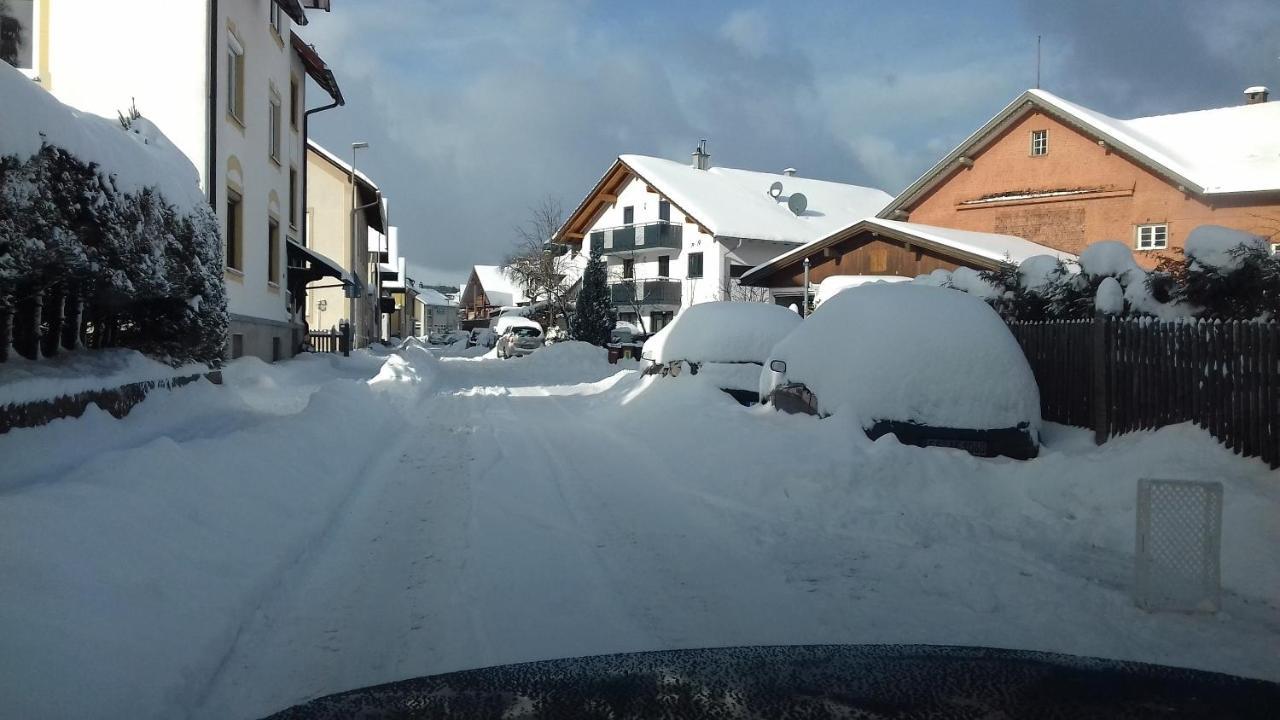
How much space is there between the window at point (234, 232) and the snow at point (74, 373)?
8.45 meters

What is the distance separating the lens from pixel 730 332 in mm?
14258

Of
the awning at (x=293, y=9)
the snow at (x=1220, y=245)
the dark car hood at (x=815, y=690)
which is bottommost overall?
the dark car hood at (x=815, y=690)

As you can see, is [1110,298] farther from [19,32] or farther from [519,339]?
[519,339]

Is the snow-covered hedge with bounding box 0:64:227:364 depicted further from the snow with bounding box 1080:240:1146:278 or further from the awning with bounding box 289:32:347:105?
the awning with bounding box 289:32:347:105

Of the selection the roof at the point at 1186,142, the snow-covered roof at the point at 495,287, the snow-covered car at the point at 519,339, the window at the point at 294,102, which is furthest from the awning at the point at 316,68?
the snow-covered roof at the point at 495,287

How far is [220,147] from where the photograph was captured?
55.6 ft

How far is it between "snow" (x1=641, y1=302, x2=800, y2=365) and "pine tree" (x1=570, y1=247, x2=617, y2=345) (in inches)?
990

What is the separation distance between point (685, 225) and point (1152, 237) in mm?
22757

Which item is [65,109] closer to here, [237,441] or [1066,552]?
[237,441]

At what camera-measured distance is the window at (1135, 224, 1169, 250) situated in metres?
28.1

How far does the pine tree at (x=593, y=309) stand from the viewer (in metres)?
40.4

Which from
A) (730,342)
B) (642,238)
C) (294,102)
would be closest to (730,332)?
(730,342)

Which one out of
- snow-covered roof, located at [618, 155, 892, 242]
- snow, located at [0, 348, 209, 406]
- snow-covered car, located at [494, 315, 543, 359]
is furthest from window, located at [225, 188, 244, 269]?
snow-covered roof, located at [618, 155, 892, 242]

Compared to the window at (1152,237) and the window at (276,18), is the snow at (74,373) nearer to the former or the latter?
the window at (276,18)
